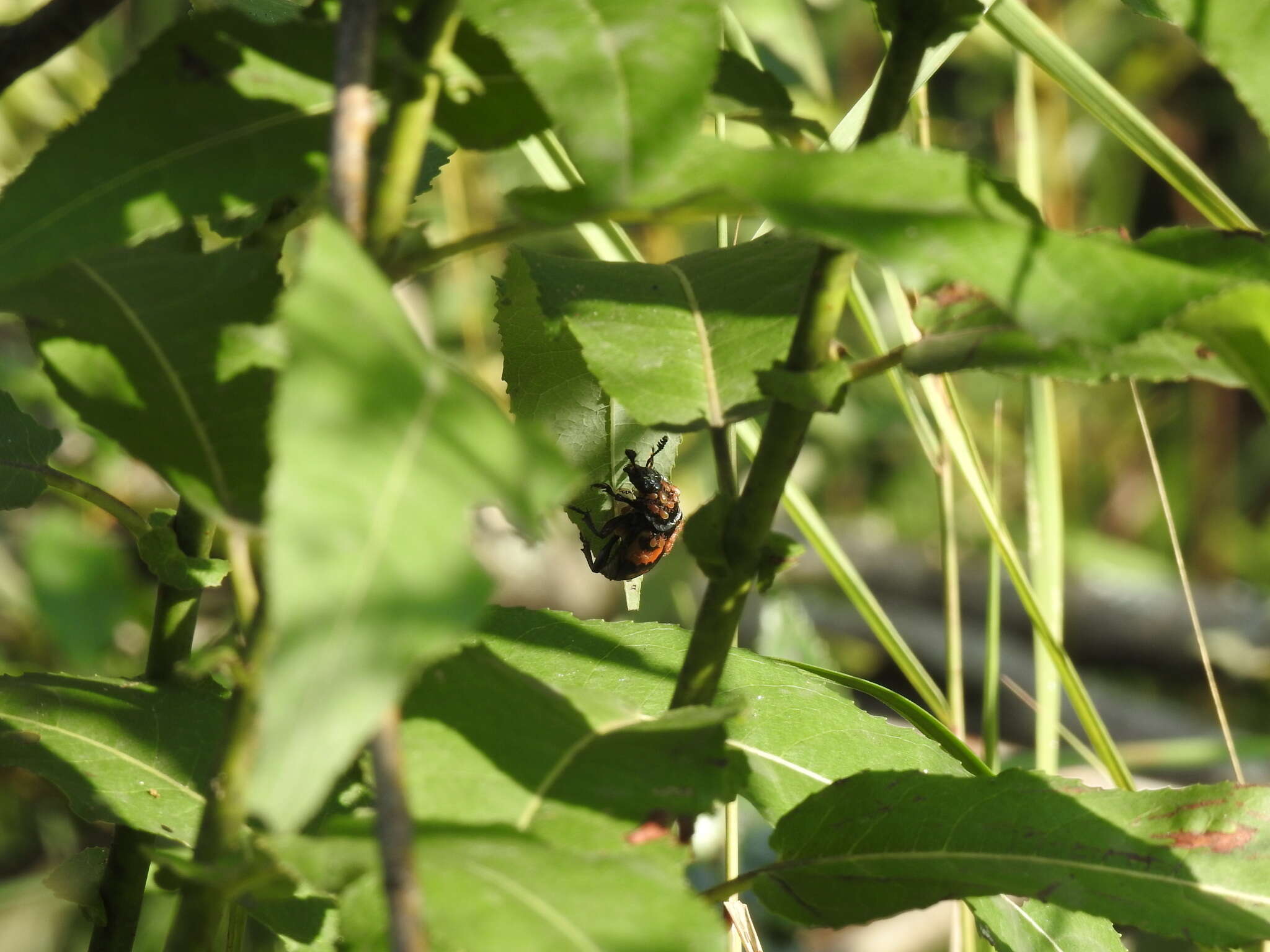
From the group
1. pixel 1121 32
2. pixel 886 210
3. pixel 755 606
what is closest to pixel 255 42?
pixel 886 210

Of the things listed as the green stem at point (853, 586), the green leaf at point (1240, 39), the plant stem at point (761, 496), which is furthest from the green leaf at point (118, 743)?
the green leaf at point (1240, 39)

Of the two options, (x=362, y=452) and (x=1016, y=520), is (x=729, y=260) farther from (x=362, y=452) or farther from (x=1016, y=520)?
(x=1016, y=520)

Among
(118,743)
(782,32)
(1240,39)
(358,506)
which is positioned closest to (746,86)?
(1240,39)

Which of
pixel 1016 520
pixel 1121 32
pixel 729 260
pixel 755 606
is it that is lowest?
pixel 729 260

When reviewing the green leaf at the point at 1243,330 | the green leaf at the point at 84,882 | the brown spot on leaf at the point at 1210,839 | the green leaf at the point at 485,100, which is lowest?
the green leaf at the point at 84,882

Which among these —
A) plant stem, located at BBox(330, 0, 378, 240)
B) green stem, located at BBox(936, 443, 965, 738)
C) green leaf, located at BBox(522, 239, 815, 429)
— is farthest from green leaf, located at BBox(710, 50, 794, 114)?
green stem, located at BBox(936, 443, 965, 738)

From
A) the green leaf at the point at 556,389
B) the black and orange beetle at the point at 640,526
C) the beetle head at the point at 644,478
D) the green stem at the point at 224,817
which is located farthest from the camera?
the beetle head at the point at 644,478

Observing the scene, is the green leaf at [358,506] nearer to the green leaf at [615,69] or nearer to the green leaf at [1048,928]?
the green leaf at [615,69]
